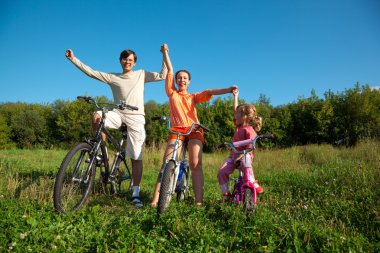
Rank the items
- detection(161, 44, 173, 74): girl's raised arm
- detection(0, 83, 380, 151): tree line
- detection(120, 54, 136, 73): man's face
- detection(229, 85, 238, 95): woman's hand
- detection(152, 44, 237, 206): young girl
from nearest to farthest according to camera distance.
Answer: detection(229, 85, 238, 95): woman's hand < detection(152, 44, 237, 206): young girl < detection(161, 44, 173, 74): girl's raised arm < detection(120, 54, 136, 73): man's face < detection(0, 83, 380, 151): tree line

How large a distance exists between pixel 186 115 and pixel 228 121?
47.1 ft

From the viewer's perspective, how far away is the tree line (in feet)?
53.8

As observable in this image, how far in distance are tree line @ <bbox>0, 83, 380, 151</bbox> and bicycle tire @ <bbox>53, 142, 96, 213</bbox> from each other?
1065 cm

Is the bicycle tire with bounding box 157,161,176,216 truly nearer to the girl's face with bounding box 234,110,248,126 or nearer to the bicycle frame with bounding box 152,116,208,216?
the bicycle frame with bounding box 152,116,208,216

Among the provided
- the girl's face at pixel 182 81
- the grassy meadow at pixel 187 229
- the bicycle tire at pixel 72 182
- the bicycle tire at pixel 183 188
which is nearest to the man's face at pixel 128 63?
the girl's face at pixel 182 81

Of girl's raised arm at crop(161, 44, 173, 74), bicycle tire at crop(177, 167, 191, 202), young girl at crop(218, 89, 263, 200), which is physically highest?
girl's raised arm at crop(161, 44, 173, 74)

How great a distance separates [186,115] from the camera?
13.7 feet

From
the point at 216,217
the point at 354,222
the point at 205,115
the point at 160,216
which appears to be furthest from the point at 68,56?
the point at 205,115

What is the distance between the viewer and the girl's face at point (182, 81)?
4316 mm

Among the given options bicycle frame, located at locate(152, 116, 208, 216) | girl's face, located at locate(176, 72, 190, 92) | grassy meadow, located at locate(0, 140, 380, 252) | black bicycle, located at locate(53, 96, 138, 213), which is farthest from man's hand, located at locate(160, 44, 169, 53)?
grassy meadow, located at locate(0, 140, 380, 252)

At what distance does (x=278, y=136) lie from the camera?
60.7 ft

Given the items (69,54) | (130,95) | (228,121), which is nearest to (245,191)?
(130,95)

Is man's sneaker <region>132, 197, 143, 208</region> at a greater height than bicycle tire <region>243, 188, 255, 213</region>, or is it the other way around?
bicycle tire <region>243, 188, 255, 213</region>

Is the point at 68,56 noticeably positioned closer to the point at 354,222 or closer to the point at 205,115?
the point at 354,222
